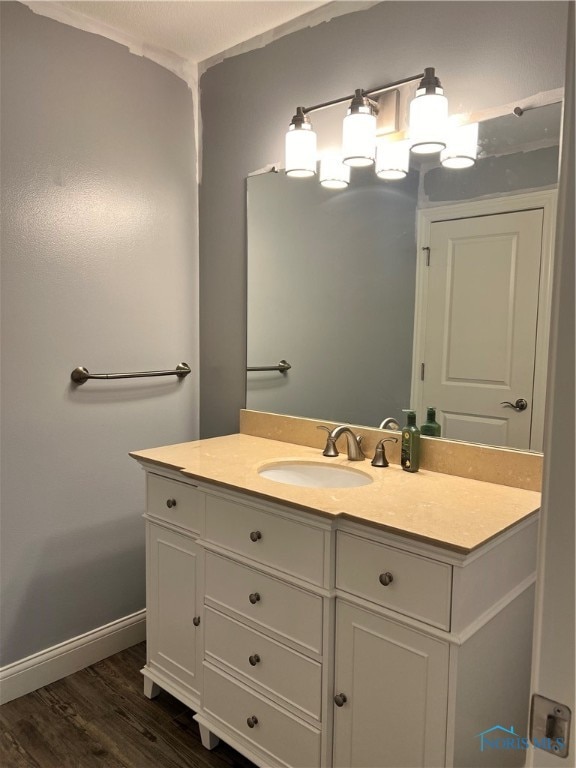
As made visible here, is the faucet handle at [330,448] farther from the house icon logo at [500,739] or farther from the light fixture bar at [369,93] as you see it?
the light fixture bar at [369,93]

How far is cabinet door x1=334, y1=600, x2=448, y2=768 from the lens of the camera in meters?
1.27

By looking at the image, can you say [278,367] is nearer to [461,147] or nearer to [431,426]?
[431,426]

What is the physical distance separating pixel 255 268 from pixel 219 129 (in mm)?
625

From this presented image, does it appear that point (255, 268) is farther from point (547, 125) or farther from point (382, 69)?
point (547, 125)

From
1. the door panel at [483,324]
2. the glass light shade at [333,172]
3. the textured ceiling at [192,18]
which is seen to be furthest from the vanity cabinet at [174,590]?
the textured ceiling at [192,18]

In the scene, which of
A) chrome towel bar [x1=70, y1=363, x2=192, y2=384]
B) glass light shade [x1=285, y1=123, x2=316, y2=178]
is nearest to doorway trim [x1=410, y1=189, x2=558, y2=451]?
glass light shade [x1=285, y1=123, x2=316, y2=178]

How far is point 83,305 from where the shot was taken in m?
2.17

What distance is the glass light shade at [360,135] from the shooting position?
184cm

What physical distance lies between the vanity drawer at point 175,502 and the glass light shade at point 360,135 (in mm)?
1179

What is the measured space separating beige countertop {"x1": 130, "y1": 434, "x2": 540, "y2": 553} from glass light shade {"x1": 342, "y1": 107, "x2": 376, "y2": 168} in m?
1.00

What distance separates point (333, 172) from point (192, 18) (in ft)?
2.55

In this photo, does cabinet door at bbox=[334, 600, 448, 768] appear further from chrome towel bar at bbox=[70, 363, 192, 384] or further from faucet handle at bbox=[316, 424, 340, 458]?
chrome towel bar at bbox=[70, 363, 192, 384]

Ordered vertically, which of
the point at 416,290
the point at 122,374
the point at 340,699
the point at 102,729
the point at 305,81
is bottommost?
the point at 102,729

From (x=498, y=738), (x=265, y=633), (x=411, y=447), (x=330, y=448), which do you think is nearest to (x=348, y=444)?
(x=330, y=448)
